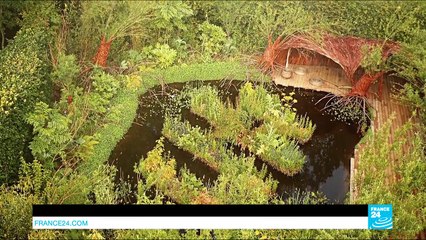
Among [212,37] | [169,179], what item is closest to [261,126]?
[169,179]

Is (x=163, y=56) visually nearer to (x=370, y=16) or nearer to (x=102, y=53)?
(x=102, y=53)

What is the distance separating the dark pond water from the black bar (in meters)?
1.71

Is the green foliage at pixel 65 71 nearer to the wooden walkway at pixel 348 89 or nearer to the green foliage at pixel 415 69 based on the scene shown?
the wooden walkway at pixel 348 89

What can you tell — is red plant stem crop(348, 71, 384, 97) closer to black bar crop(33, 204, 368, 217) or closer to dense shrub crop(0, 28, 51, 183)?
black bar crop(33, 204, 368, 217)

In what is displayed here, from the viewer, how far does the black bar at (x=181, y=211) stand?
336 inches

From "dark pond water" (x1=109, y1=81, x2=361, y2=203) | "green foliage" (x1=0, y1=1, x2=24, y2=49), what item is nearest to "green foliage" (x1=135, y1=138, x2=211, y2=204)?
"dark pond water" (x1=109, y1=81, x2=361, y2=203)

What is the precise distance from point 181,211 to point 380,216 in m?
2.84

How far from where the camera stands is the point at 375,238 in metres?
8.64

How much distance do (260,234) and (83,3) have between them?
679 cm

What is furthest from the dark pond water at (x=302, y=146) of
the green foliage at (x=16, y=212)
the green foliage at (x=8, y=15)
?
the green foliage at (x=8, y=15)

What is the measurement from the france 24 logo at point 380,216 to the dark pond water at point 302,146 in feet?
5.41

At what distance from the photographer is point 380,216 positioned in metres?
8.73

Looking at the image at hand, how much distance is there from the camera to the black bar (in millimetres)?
8547

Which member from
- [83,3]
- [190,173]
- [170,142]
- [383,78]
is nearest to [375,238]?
[190,173]
